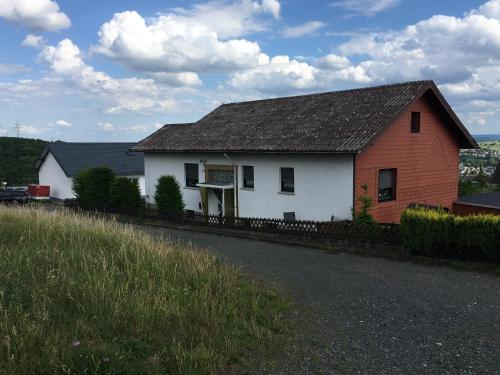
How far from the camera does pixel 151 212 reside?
22031mm

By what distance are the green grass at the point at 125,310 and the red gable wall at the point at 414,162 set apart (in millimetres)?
10278

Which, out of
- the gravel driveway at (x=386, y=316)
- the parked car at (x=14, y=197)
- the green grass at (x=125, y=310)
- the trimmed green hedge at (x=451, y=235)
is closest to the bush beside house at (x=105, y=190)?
the parked car at (x=14, y=197)

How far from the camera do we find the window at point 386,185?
59.5 feet

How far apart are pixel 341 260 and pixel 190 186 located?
44.1 ft

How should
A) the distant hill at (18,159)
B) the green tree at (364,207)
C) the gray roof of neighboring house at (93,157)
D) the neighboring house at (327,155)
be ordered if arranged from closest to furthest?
the green tree at (364,207) → the neighboring house at (327,155) → the gray roof of neighboring house at (93,157) → the distant hill at (18,159)

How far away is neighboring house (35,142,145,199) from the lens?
38.9 m

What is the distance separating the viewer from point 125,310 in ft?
18.8

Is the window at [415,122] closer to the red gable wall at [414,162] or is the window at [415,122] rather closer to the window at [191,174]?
the red gable wall at [414,162]

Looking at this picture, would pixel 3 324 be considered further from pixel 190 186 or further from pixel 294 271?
pixel 190 186

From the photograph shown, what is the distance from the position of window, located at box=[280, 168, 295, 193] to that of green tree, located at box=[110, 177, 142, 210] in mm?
8396

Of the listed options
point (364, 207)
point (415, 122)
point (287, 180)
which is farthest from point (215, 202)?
point (415, 122)

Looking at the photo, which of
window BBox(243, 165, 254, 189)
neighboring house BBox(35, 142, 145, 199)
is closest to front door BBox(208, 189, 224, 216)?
window BBox(243, 165, 254, 189)

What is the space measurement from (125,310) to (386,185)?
14702 millimetres

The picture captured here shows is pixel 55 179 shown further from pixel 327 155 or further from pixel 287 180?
pixel 327 155
